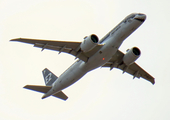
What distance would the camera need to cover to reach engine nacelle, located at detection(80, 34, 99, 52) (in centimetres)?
3519

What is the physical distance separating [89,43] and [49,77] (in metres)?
12.7

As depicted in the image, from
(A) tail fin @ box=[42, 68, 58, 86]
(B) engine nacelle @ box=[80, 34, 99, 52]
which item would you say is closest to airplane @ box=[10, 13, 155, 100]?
(B) engine nacelle @ box=[80, 34, 99, 52]

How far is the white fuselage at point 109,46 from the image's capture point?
3550 centimetres

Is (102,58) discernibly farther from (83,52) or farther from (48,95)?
(48,95)

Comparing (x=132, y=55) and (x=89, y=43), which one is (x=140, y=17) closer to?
(x=132, y=55)

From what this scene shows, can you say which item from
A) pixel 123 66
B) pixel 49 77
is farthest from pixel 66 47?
pixel 49 77

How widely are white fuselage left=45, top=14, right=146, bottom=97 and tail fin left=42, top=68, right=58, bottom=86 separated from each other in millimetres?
5400

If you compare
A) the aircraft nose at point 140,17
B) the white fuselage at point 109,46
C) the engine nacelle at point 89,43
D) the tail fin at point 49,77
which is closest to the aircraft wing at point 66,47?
the white fuselage at point 109,46

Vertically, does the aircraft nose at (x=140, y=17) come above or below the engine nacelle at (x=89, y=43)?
above

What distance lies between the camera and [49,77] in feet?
151

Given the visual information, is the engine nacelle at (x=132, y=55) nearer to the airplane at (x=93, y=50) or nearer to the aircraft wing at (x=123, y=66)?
the airplane at (x=93, y=50)

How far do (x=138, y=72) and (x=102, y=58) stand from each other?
9.52 meters

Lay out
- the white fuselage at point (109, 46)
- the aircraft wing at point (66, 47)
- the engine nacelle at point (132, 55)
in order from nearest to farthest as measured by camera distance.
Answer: the white fuselage at point (109, 46) < the aircraft wing at point (66, 47) < the engine nacelle at point (132, 55)

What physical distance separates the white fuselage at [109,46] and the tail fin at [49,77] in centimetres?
540
